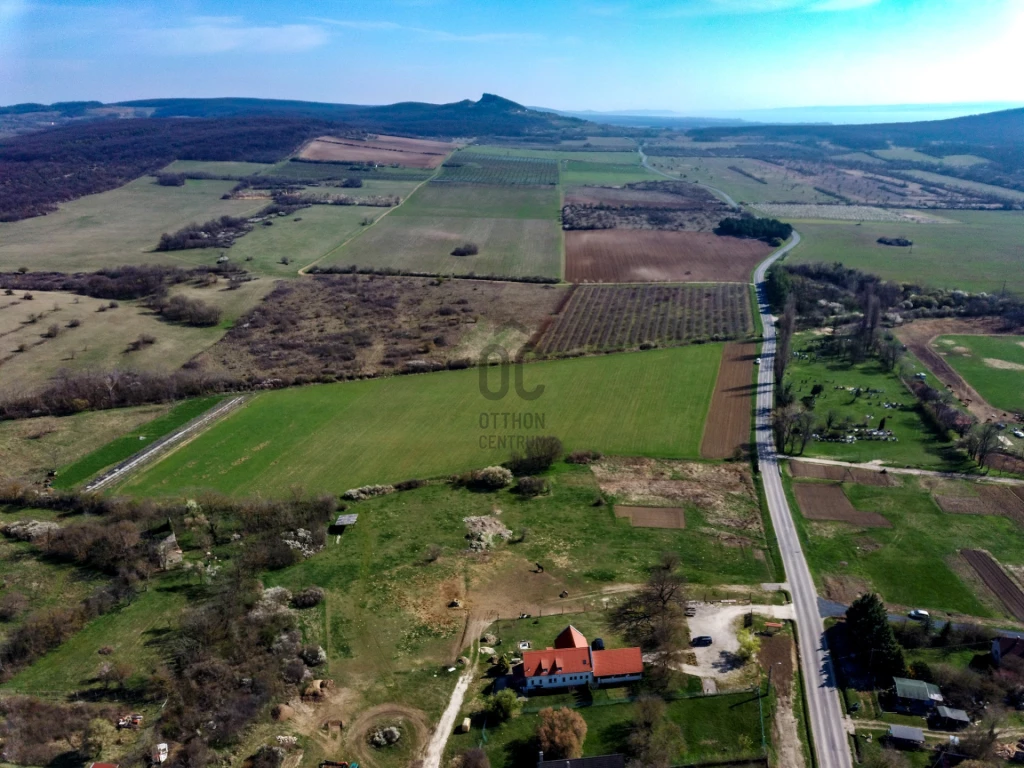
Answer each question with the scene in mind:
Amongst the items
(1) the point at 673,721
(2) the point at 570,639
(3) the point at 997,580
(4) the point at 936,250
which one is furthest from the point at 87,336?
(4) the point at 936,250

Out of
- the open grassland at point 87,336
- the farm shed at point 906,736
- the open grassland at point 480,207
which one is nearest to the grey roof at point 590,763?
the farm shed at point 906,736

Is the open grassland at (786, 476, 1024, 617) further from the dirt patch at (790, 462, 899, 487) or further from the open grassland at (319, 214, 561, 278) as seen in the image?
the open grassland at (319, 214, 561, 278)

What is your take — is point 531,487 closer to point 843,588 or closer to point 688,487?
point 688,487

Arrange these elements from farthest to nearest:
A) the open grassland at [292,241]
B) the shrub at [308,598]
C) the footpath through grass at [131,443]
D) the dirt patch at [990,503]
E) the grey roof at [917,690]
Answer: the open grassland at [292,241]
the footpath through grass at [131,443]
the dirt patch at [990,503]
the shrub at [308,598]
the grey roof at [917,690]

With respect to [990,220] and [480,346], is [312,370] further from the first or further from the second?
[990,220]

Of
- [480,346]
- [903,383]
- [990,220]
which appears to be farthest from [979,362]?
[990,220]

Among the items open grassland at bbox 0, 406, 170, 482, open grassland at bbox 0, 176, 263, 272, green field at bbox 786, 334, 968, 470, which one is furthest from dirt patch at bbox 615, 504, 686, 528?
open grassland at bbox 0, 176, 263, 272

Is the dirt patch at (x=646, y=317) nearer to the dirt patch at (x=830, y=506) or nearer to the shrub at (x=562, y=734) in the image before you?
the dirt patch at (x=830, y=506)
